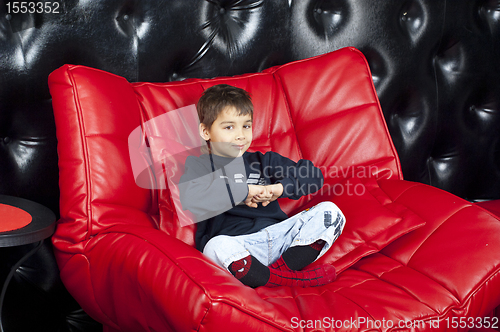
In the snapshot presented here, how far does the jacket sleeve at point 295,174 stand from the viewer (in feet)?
4.41

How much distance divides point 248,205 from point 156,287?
1.67 ft

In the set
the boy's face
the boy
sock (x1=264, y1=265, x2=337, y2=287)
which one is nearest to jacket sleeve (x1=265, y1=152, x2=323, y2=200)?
the boy

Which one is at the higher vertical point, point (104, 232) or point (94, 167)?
point (94, 167)

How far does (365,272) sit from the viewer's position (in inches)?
46.3

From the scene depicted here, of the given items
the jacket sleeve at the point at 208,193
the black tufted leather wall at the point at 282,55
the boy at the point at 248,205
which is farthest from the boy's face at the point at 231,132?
the black tufted leather wall at the point at 282,55

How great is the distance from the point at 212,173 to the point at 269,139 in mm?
314

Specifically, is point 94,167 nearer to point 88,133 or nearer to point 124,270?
point 88,133

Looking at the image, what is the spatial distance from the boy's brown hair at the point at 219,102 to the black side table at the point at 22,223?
56cm

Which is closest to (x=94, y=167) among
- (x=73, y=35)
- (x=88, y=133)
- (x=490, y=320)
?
(x=88, y=133)

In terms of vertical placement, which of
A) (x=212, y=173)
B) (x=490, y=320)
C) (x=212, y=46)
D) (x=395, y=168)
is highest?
(x=212, y=46)

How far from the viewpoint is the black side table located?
1031 mm

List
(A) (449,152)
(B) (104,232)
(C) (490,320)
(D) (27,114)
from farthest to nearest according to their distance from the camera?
(A) (449,152), (D) (27,114), (C) (490,320), (B) (104,232)

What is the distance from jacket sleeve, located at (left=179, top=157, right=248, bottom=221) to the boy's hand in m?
0.04

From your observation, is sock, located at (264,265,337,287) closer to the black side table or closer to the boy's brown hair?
the boy's brown hair
